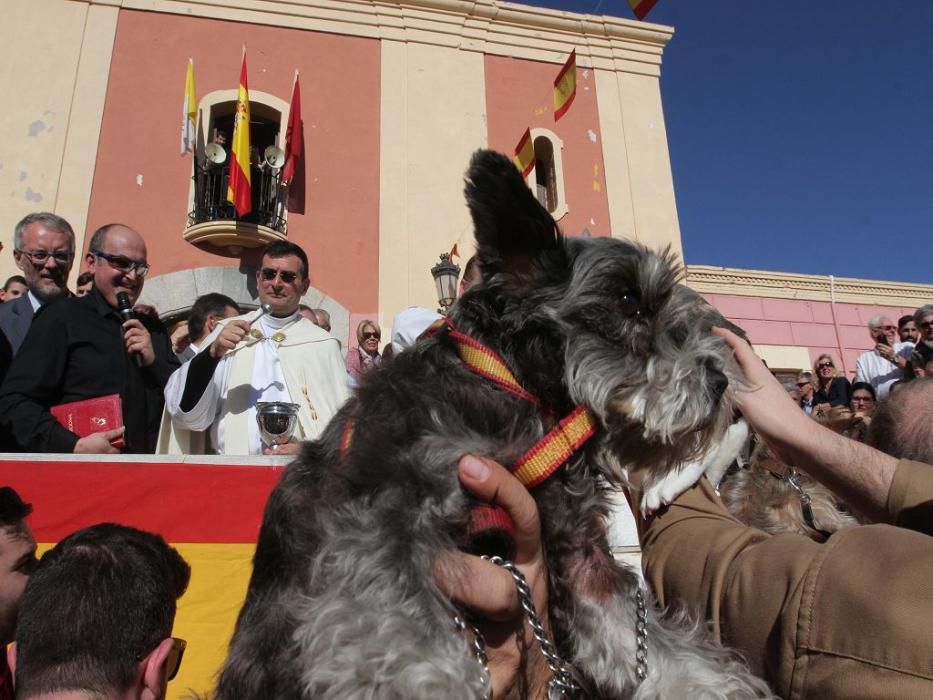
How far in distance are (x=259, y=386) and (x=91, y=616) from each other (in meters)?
3.23

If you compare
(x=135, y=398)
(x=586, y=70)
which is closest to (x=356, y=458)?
(x=135, y=398)

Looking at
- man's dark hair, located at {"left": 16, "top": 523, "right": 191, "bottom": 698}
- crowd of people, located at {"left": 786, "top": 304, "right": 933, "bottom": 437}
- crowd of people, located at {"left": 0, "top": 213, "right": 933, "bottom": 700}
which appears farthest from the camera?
crowd of people, located at {"left": 786, "top": 304, "right": 933, "bottom": 437}

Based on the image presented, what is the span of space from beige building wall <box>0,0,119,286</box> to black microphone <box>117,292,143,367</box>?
8.96m

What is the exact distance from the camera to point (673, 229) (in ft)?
52.2

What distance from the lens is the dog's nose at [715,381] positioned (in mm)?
2379

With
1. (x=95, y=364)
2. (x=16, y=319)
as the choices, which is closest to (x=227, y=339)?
(x=95, y=364)

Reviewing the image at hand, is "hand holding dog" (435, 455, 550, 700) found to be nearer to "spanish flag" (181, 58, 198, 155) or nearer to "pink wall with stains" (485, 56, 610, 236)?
"spanish flag" (181, 58, 198, 155)

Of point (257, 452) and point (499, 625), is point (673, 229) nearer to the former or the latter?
point (257, 452)

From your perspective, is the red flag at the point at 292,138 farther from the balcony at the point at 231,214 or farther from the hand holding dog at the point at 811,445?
the hand holding dog at the point at 811,445

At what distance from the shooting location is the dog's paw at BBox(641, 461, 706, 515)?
2.66 m

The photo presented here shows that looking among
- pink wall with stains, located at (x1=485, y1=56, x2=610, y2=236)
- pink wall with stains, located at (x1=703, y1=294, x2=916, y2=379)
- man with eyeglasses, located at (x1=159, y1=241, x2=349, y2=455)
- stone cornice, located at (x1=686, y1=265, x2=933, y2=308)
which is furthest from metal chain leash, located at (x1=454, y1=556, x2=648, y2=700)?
pink wall with stains, located at (x1=703, y1=294, x2=916, y2=379)

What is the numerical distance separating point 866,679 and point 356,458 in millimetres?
1451

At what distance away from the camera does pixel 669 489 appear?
8.82 ft

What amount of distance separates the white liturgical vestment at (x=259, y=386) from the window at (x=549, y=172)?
10.9 m
